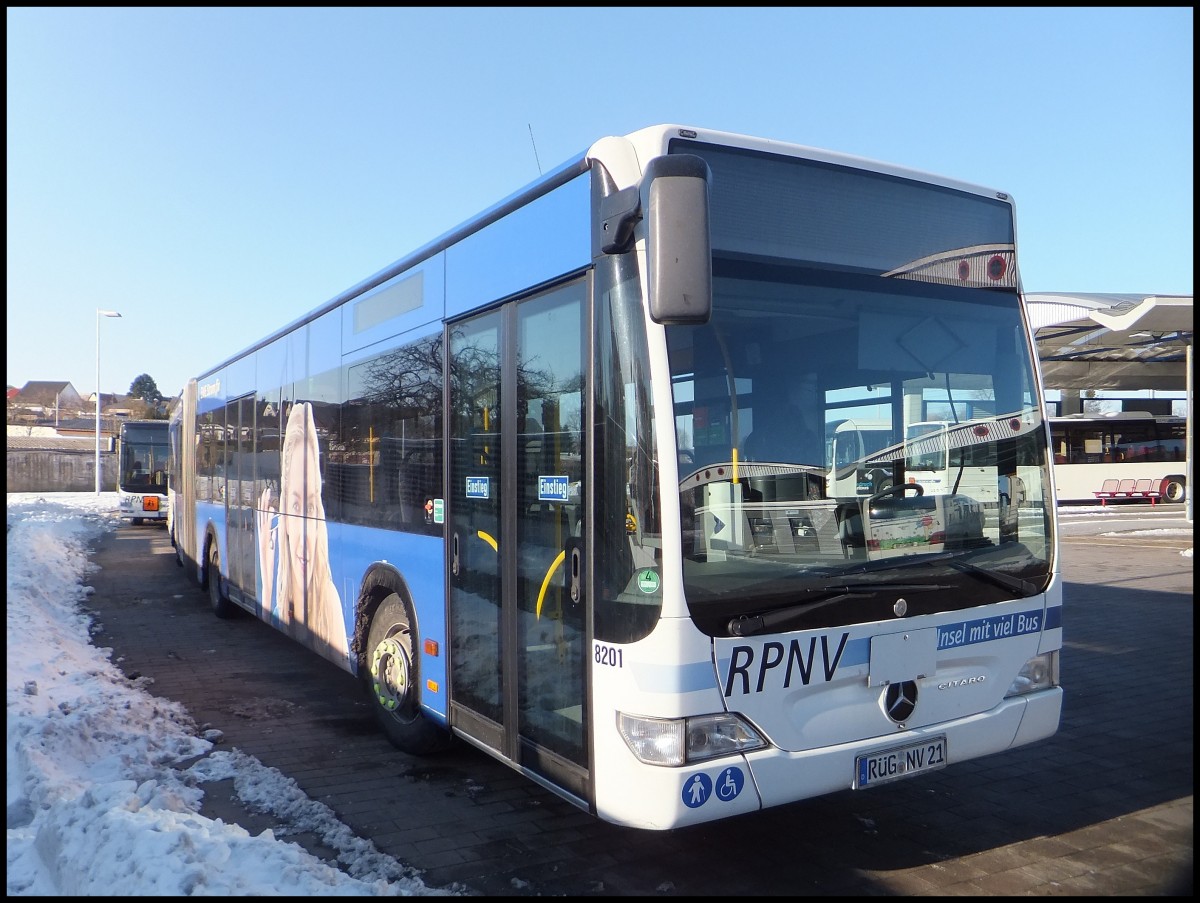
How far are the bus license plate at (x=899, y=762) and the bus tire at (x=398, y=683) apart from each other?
2.67m

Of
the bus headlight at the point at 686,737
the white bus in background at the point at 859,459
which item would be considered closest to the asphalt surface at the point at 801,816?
the bus headlight at the point at 686,737

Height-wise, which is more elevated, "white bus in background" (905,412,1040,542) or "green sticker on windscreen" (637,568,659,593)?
"white bus in background" (905,412,1040,542)

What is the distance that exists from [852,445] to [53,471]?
6048cm

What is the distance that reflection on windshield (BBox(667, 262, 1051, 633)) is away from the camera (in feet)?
12.1

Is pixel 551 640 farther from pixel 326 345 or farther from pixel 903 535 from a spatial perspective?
pixel 326 345

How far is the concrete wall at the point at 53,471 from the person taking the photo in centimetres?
5325

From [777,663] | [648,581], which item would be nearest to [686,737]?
[777,663]

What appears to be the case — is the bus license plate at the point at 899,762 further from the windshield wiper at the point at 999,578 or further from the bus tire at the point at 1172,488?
the bus tire at the point at 1172,488

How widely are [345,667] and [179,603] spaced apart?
7.38 metres

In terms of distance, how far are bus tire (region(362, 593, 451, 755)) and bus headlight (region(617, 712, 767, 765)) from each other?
2315 millimetres

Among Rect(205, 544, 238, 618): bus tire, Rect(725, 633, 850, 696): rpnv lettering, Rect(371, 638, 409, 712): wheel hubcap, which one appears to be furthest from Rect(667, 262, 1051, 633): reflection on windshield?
Rect(205, 544, 238, 618): bus tire

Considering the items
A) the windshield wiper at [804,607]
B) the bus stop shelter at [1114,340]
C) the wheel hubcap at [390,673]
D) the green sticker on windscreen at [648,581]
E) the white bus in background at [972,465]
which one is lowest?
the wheel hubcap at [390,673]

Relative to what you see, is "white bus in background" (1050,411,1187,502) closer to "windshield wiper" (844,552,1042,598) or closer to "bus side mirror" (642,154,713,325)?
"windshield wiper" (844,552,1042,598)

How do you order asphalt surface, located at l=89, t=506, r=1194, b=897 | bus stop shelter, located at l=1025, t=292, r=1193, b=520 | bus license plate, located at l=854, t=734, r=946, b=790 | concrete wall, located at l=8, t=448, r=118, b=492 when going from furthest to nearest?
concrete wall, located at l=8, t=448, r=118, b=492, bus stop shelter, located at l=1025, t=292, r=1193, b=520, asphalt surface, located at l=89, t=506, r=1194, b=897, bus license plate, located at l=854, t=734, r=946, b=790
